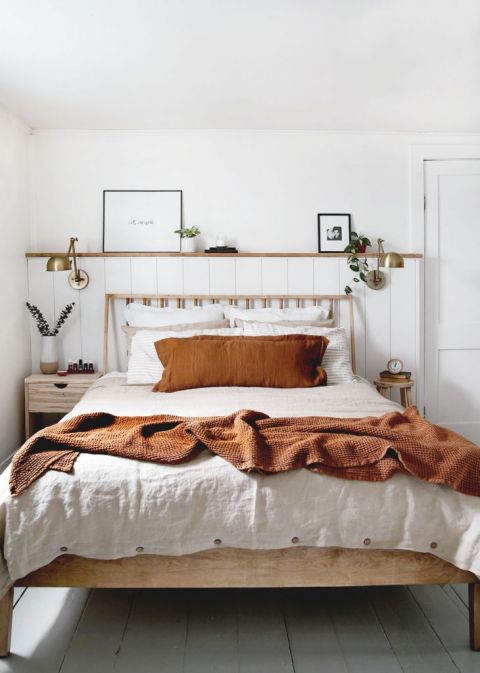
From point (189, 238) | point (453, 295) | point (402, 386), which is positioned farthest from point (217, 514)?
point (453, 295)

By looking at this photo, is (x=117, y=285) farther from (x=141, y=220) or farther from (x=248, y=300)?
(x=248, y=300)

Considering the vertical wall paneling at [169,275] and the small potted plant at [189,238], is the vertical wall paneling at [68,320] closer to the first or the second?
the vertical wall paneling at [169,275]

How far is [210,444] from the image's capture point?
6.72 feet

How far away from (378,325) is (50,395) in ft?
7.82

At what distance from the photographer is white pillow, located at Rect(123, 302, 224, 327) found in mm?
4094

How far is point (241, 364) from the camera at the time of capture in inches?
135

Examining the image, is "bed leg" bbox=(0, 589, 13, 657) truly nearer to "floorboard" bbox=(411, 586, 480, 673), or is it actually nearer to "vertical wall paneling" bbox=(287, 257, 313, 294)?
"floorboard" bbox=(411, 586, 480, 673)

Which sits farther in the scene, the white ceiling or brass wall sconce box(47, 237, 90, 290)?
brass wall sconce box(47, 237, 90, 290)

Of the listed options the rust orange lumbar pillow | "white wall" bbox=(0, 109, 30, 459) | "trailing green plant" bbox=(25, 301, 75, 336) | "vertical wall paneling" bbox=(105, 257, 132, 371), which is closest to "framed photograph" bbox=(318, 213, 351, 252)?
the rust orange lumbar pillow

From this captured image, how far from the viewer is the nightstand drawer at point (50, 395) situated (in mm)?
4035

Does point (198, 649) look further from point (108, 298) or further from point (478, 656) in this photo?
point (108, 298)

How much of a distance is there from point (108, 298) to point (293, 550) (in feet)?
9.17

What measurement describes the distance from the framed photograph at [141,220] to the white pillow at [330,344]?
103 cm

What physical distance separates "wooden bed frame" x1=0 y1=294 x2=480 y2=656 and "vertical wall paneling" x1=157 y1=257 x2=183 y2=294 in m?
2.67
